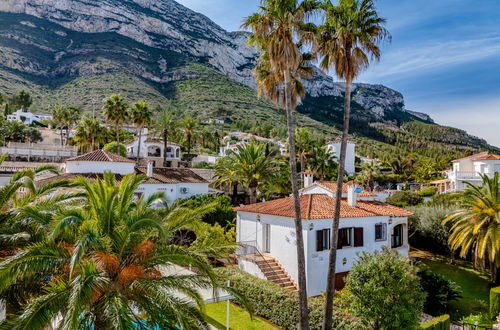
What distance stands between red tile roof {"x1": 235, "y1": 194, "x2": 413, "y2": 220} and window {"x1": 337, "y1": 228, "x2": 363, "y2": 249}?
952mm

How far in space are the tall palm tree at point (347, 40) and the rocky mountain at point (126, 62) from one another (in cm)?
9115

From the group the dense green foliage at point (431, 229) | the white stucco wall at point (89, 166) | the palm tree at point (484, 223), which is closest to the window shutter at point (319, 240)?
the palm tree at point (484, 223)

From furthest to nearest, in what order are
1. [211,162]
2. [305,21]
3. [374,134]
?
1. [374,134]
2. [211,162]
3. [305,21]

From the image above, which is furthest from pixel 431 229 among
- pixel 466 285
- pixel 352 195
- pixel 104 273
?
pixel 104 273

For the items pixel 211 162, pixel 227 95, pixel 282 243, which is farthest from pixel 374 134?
pixel 282 243

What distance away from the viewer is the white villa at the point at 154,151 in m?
64.2

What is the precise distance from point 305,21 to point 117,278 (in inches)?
460

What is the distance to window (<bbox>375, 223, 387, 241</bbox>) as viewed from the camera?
934 inches

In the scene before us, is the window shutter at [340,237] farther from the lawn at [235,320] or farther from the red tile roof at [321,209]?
the lawn at [235,320]

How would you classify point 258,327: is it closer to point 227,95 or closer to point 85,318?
point 85,318

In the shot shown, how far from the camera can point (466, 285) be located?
24.3m

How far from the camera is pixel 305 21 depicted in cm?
1430

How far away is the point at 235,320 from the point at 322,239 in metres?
7.03

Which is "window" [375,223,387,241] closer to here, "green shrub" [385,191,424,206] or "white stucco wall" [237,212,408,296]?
"white stucco wall" [237,212,408,296]
